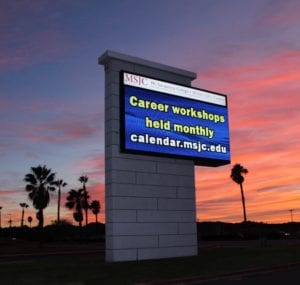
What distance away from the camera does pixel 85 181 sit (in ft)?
362

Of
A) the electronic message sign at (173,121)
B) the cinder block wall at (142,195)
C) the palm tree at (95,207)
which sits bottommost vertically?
the cinder block wall at (142,195)

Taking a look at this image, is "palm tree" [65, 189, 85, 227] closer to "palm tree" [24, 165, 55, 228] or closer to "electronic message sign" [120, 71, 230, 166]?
"palm tree" [24, 165, 55, 228]

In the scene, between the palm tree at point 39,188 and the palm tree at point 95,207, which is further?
the palm tree at point 95,207

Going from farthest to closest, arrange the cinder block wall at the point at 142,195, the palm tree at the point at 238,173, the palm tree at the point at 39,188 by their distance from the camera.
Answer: the palm tree at the point at 238,173 → the palm tree at the point at 39,188 → the cinder block wall at the point at 142,195

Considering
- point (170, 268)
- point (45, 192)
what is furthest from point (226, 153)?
point (45, 192)

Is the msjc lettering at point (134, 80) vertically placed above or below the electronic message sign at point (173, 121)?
above

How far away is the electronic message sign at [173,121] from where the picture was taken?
2517 cm

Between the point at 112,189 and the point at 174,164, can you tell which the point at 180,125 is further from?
the point at 112,189

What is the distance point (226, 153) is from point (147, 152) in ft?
19.3

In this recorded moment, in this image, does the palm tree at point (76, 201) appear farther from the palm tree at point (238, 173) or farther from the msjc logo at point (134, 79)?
the msjc logo at point (134, 79)

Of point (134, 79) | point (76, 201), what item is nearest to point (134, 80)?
point (134, 79)

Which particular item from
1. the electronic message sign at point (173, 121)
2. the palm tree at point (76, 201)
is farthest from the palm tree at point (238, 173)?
the electronic message sign at point (173, 121)

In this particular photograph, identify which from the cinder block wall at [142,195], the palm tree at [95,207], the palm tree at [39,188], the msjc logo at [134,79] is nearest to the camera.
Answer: the cinder block wall at [142,195]

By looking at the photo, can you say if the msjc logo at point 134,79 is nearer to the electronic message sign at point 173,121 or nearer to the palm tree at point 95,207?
the electronic message sign at point 173,121
